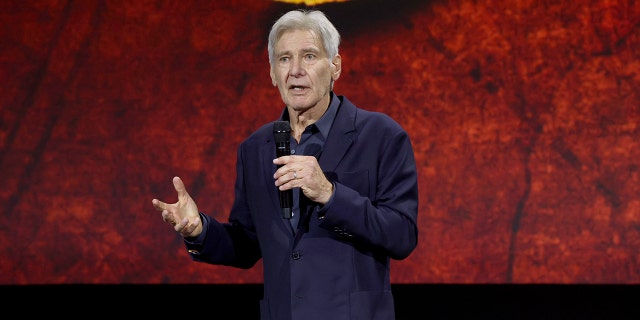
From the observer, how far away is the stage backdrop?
299 centimetres

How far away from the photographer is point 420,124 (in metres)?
3.06

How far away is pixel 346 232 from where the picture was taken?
134 cm

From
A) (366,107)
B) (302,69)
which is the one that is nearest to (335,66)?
(302,69)

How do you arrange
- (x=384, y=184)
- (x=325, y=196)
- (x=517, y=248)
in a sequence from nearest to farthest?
(x=325, y=196), (x=384, y=184), (x=517, y=248)

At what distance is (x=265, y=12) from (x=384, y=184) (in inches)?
73.4

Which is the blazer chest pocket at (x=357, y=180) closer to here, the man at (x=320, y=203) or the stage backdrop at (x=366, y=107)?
the man at (x=320, y=203)

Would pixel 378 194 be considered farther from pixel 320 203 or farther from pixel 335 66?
pixel 335 66

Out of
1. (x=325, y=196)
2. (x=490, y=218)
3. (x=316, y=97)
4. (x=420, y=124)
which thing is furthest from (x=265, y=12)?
(x=325, y=196)

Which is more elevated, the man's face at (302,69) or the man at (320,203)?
the man's face at (302,69)

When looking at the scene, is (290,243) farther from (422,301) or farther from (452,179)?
(452,179)

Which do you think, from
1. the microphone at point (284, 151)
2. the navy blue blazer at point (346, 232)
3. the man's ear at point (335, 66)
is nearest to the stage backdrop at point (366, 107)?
the man's ear at point (335, 66)

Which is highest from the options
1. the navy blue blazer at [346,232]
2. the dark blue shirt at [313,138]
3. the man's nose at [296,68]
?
the man's nose at [296,68]

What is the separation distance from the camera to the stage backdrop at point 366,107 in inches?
118

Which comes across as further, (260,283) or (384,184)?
(260,283)
